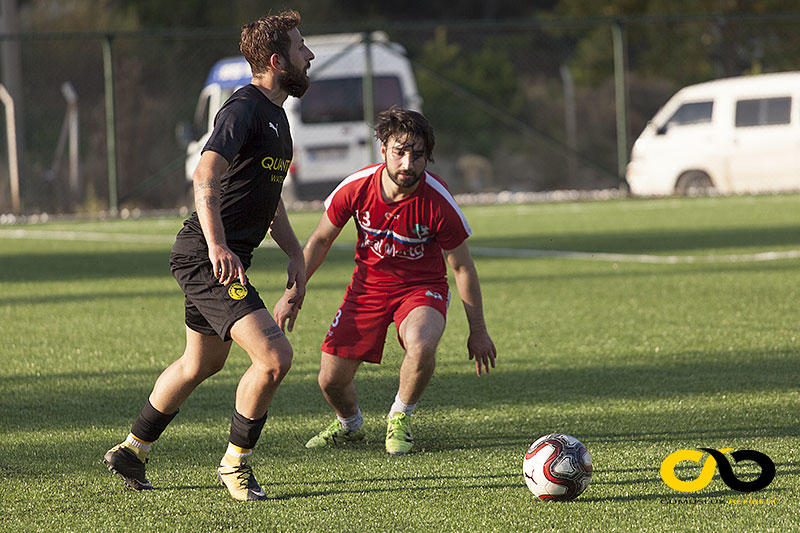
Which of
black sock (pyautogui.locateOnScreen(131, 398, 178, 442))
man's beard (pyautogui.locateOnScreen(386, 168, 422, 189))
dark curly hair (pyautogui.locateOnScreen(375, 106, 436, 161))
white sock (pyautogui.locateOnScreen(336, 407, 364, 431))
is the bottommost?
white sock (pyautogui.locateOnScreen(336, 407, 364, 431))

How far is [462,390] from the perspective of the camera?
575 centimetres

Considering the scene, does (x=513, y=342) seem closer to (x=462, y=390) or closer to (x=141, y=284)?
(x=462, y=390)

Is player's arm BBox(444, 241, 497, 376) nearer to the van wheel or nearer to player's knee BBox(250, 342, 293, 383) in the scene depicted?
player's knee BBox(250, 342, 293, 383)

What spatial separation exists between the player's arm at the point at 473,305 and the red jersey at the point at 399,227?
7 cm

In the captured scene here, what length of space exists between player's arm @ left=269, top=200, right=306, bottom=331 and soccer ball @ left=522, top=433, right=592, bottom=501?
3.74 ft

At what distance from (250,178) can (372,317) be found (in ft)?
3.55

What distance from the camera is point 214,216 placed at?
12.6ft

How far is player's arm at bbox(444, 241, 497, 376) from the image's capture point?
474 cm

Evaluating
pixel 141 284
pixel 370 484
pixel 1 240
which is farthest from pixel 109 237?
pixel 370 484

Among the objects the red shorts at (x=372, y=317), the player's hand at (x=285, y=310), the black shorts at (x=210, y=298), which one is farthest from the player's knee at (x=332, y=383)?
the black shorts at (x=210, y=298)

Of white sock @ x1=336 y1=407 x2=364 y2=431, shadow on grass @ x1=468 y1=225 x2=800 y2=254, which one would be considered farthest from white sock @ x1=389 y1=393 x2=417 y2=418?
shadow on grass @ x1=468 y1=225 x2=800 y2=254

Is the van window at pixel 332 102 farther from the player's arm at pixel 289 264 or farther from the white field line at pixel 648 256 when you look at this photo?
the player's arm at pixel 289 264

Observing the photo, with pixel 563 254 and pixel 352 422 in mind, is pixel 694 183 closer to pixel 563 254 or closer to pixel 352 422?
pixel 563 254

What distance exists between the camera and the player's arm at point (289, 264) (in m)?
4.40
